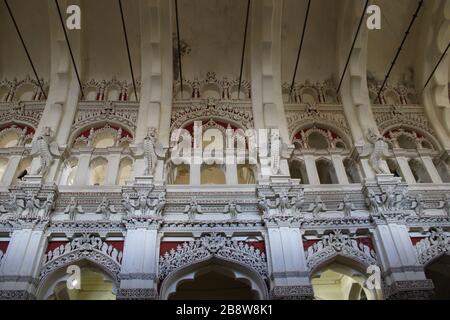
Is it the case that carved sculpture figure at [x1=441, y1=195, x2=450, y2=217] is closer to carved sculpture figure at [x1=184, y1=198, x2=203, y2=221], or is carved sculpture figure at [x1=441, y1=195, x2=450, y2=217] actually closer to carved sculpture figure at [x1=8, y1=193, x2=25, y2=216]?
carved sculpture figure at [x1=184, y1=198, x2=203, y2=221]

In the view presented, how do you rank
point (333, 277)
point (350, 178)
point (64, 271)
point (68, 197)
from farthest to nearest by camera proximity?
point (333, 277) → point (350, 178) → point (68, 197) → point (64, 271)

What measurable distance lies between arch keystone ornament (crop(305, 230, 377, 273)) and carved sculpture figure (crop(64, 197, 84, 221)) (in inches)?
232

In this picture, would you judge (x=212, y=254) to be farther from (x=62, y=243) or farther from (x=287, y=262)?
(x=62, y=243)

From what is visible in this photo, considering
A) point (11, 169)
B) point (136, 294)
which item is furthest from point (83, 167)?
point (136, 294)

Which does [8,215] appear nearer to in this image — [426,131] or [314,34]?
[314,34]

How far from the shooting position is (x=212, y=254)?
9.53m

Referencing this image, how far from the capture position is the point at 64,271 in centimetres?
948

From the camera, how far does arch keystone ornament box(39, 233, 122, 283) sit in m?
9.27

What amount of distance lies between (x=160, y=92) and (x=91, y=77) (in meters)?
3.02

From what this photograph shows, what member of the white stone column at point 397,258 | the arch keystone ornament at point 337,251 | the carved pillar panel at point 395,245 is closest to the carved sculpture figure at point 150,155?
the arch keystone ornament at point 337,251

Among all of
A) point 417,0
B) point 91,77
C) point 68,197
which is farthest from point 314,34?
point 68,197

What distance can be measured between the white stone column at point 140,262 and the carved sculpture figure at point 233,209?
1.89m

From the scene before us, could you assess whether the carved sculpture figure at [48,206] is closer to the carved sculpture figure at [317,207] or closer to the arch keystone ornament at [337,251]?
the arch keystone ornament at [337,251]

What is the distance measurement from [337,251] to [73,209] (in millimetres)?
6734
